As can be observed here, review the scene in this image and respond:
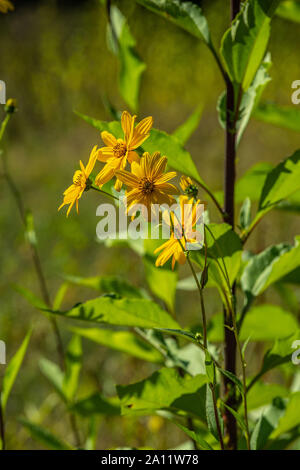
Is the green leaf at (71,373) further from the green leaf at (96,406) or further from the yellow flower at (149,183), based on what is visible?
the yellow flower at (149,183)

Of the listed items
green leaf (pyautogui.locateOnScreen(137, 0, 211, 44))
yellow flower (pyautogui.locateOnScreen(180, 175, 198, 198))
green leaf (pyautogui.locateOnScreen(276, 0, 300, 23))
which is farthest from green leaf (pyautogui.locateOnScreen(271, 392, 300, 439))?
green leaf (pyautogui.locateOnScreen(276, 0, 300, 23))

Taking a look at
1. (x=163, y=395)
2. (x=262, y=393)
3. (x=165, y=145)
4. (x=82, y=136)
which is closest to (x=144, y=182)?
(x=165, y=145)

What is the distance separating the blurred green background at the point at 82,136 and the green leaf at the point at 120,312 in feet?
1.76

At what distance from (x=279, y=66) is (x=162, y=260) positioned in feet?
8.33

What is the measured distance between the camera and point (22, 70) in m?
3.00

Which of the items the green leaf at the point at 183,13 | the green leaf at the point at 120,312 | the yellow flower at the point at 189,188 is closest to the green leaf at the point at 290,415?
the green leaf at the point at 120,312

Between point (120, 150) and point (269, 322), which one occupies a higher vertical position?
point (120, 150)

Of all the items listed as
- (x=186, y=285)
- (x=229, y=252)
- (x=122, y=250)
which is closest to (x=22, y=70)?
(x=122, y=250)

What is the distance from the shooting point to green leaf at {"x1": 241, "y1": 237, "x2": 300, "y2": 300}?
1.66 ft

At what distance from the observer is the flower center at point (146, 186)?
37 centimetres

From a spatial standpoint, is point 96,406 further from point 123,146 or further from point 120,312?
point 123,146

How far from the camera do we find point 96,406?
0.64 m

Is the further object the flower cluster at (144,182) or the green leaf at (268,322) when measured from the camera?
the green leaf at (268,322)

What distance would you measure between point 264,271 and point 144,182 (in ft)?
0.73
